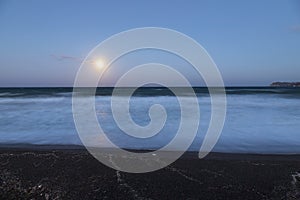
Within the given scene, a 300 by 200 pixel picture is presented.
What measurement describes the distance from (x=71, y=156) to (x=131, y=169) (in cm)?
199

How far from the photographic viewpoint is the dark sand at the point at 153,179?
550 cm

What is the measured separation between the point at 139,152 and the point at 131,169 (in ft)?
6.34

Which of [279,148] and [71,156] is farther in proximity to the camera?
[279,148]

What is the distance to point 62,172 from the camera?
22.1 ft

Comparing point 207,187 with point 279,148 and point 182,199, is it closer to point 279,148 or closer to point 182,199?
point 182,199

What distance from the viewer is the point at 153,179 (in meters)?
6.27

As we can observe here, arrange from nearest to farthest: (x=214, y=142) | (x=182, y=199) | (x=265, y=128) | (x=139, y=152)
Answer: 1. (x=182, y=199)
2. (x=139, y=152)
3. (x=214, y=142)
4. (x=265, y=128)

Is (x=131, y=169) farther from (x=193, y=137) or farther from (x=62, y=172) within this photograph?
(x=193, y=137)

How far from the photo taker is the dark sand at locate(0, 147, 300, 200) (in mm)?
5504

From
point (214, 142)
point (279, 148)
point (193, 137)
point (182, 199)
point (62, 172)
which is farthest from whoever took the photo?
point (193, 137)

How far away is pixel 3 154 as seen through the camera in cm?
838

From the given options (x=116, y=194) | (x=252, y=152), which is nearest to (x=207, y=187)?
(x=116, y=194)

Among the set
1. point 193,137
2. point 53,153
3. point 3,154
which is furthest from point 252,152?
point 3,154

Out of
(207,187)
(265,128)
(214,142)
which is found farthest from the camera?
(265,128)
